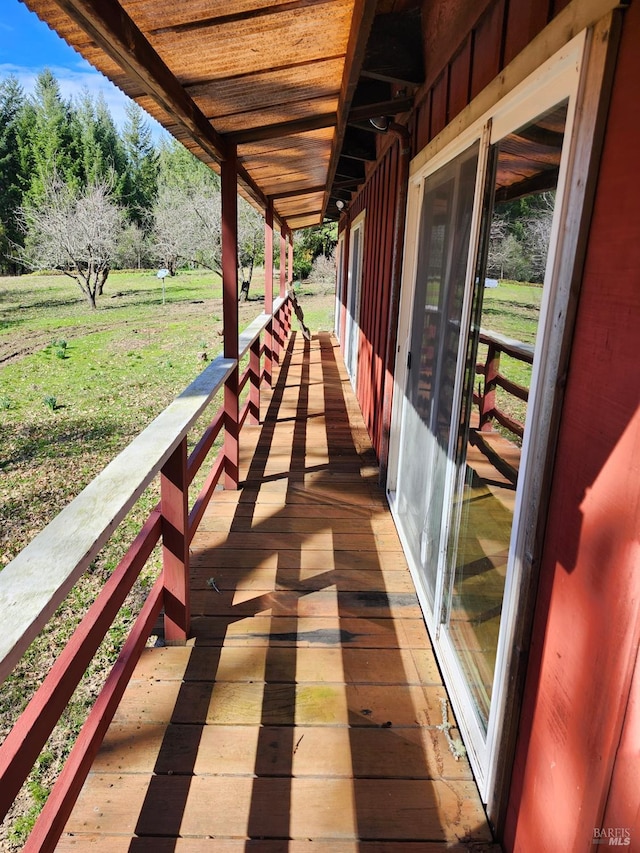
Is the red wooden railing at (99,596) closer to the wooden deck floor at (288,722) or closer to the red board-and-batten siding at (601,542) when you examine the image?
the wooden deck floor at (288,722)

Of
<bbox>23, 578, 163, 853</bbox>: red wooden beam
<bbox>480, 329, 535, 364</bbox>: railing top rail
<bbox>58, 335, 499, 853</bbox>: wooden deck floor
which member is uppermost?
<bbox>480, 329, 535, 364</bbox>: railing top rail

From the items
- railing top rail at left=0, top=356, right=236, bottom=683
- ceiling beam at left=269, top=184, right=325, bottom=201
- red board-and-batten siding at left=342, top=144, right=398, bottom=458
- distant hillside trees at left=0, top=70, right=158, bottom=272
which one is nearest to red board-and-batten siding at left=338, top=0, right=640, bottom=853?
railing top rail at left=0, top=356, right=236, bottom=683

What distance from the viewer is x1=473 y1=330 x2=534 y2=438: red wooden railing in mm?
1495

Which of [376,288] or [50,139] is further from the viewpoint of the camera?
[50,139]

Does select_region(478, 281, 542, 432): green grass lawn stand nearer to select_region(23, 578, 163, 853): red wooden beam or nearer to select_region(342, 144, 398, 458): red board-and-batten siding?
select_region(23, 578, 163, 853): red wooden beam

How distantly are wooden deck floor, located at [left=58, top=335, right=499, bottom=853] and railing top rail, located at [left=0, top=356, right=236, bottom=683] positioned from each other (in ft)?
2.88

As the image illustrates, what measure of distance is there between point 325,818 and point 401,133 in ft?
10.4

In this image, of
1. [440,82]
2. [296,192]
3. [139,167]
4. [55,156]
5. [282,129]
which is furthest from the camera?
[139,167]

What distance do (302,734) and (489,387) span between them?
4.11 ft

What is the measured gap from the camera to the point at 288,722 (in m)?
1.94

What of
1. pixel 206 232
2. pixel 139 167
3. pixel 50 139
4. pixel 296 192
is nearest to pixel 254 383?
pixel 296 192

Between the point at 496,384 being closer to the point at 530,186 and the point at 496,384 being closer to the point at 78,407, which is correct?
the point at 530,186

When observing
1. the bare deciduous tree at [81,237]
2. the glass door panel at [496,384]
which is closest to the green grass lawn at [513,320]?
the glass door panel at [496,384]

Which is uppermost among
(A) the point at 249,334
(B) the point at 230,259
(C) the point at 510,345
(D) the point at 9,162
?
(D) the point at 9,162
